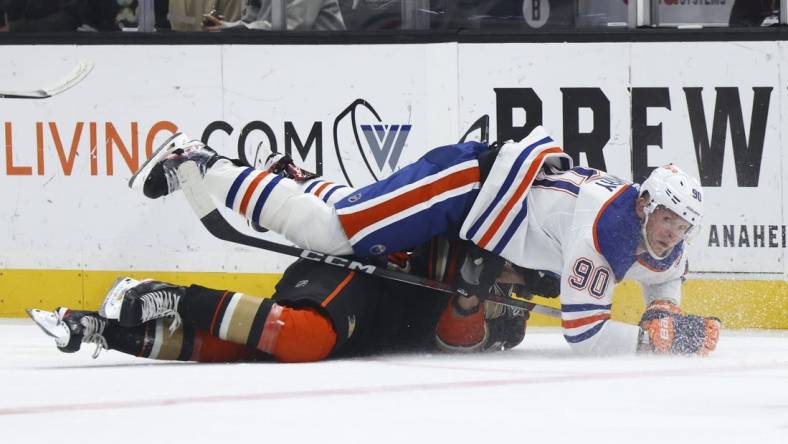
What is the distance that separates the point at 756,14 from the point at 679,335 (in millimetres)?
2121

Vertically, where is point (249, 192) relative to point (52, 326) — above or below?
above

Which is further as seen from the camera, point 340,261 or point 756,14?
Result: point 756,14

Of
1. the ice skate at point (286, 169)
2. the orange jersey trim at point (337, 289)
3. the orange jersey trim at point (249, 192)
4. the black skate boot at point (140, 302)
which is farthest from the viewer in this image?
the ice skate at point (286, 169)

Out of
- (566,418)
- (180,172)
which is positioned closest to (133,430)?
(566,418)

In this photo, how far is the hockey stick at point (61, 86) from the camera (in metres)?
6.21

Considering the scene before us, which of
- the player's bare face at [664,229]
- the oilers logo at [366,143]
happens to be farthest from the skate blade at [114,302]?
the oilers logo at [366,143]

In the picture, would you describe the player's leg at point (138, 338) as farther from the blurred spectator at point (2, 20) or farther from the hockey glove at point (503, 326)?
the blurred spectator at point (2, 20)

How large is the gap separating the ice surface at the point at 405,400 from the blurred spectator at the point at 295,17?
2.11 metres

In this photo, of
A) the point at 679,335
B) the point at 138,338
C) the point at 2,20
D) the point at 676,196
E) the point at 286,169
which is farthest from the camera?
the point at 2,20

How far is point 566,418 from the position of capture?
2.94 metres

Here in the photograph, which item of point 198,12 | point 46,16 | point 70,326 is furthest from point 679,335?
point 46,16

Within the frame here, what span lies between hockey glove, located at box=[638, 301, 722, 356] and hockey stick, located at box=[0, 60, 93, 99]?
2861 mm

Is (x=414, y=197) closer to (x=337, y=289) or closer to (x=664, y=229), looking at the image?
(x=337, y=289)

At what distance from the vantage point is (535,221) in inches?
174
